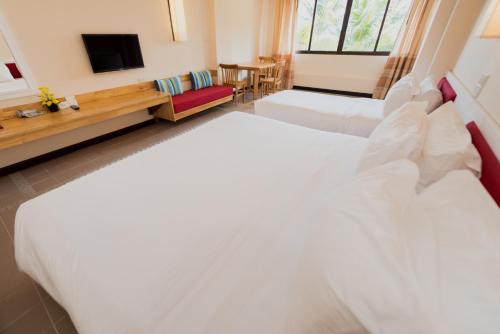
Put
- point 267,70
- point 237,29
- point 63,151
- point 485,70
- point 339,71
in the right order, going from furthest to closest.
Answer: point 339,71 → point 267,70 → point 237,29 → point 63,151 → point 485,70

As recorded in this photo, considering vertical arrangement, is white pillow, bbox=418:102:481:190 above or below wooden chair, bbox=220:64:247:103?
above

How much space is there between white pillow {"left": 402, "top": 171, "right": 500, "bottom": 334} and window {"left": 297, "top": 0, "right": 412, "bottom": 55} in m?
4.87

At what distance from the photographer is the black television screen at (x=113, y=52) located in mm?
2564

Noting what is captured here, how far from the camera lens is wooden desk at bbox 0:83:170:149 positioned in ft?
6.60

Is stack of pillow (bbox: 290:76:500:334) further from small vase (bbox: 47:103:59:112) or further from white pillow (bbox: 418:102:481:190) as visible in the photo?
small vase (bbox: 47:103:59:112)

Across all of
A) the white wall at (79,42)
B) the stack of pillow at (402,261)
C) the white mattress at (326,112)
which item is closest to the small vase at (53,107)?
the white wall at (79,42)

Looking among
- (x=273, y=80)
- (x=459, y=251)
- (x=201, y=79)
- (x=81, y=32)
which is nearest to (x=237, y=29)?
(x=273, y=80)

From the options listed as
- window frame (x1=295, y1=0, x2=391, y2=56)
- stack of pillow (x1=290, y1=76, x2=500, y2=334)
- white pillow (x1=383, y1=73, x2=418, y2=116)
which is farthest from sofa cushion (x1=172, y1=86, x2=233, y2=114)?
stack of pillow (x1=290, y1=76, x2=500, y2=334)

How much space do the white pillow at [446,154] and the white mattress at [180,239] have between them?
0.38 m

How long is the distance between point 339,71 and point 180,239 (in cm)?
539

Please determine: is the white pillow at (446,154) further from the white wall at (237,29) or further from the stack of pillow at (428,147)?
the white wall at (237,29)

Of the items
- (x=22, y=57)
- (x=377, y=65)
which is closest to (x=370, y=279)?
(x=22, y=57)

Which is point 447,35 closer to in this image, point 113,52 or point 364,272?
point 364,272

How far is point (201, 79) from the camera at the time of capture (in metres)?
4.02
